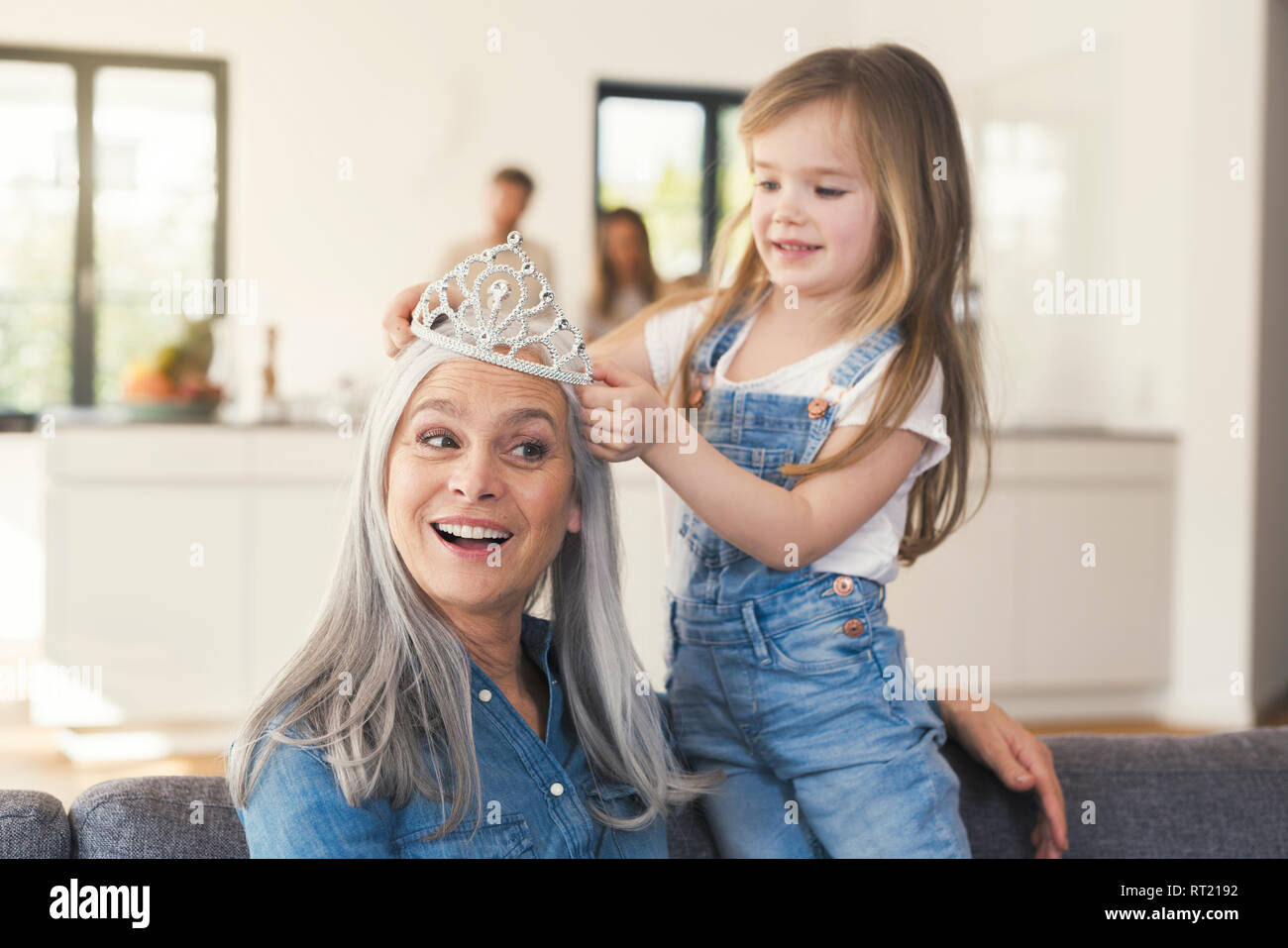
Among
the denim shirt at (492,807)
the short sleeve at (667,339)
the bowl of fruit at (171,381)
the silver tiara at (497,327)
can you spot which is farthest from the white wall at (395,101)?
the denim shirt at (492,807)

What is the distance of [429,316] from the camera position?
Answer: 1181 mm

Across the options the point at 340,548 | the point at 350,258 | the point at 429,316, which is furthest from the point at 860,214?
the point at 350,258

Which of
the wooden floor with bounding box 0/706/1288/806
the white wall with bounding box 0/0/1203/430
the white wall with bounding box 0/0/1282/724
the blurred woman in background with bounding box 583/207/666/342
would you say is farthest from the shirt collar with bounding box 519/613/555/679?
the white wall with bounding box 0/0/1203/430

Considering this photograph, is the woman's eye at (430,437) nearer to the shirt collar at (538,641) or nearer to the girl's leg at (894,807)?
the shirt collar at (538,641)

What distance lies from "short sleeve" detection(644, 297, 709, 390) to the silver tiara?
31 cm

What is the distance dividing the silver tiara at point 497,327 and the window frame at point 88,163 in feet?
17.4

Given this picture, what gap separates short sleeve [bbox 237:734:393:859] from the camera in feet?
3.29

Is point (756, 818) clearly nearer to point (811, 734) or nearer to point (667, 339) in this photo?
point (811, 734)

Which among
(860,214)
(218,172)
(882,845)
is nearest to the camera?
(882,845)

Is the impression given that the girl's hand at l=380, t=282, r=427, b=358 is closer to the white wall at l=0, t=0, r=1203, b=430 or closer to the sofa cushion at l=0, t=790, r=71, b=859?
the sofa cushion at l=0, t=790, r=71, b=859

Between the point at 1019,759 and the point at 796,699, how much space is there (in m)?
0.28

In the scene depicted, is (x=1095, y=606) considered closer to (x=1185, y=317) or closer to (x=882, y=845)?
(x=1185, y=317)

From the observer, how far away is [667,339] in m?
1.52
